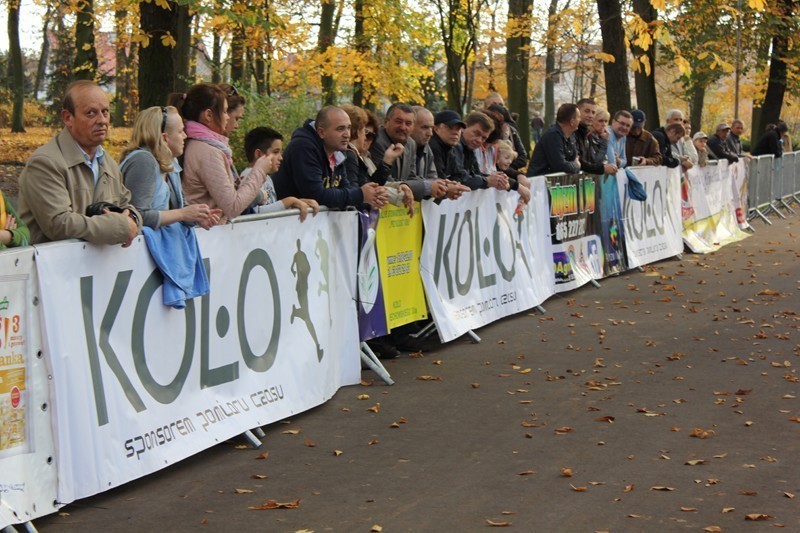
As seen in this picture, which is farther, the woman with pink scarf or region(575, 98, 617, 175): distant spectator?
region(575, 98, 617, 175): distant spectator

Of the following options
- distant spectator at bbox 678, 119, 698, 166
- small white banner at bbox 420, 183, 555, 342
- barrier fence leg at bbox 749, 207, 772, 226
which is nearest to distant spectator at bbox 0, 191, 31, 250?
small white banner at bbox 420, 183, 555, 342

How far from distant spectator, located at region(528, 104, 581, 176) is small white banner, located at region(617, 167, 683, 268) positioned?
1.45 m

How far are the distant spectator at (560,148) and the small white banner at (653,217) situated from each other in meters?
1.45

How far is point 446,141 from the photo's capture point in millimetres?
11469

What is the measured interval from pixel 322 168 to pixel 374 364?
5.26ft

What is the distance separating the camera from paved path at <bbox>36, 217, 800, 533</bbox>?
5602 millimetres

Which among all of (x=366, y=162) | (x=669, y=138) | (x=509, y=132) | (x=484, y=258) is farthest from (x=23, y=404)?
(x=669, y=138)

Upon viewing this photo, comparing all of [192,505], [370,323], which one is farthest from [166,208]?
[370,323]

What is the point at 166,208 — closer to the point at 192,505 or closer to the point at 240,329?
the point at 240,329

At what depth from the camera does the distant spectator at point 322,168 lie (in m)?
8.85

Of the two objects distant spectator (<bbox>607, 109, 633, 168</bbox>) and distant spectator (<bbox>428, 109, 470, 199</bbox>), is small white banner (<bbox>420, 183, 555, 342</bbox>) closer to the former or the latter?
distant spectator (<bbox>428, 109, 470, 199</bbox>)

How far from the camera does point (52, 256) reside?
18.2ft

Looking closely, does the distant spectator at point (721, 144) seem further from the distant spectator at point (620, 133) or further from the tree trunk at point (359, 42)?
the tree trunk at point (359, 42)

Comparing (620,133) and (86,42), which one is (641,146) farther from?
(86,42)
